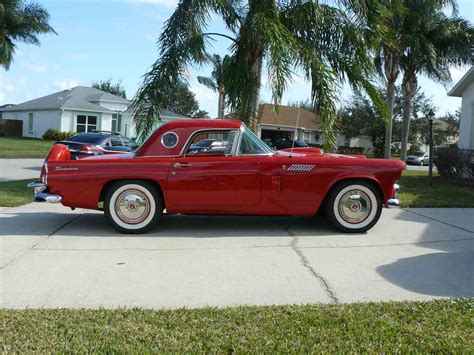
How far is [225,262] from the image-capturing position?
17.1ft

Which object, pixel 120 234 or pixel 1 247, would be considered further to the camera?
pixel 120 234

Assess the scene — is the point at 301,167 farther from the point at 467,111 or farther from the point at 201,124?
the point at 467,111

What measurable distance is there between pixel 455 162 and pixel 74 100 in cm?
3320

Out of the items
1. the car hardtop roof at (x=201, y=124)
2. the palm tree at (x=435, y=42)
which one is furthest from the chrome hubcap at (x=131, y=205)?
the palm tree at (x=435, y=42)

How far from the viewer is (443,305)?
13.1 ft

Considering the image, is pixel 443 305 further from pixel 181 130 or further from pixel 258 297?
pixel 181 130

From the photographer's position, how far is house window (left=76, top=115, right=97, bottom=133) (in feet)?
132

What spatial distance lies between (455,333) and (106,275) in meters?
3.10

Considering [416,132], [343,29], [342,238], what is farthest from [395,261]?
[416,132]

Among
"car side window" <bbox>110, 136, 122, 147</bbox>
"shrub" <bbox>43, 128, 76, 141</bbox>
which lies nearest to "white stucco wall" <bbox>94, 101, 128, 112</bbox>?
"shrub" <bbox>43, 128, 76, 141</bbox>

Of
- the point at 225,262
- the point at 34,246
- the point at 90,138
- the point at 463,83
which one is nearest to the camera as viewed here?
the point at 225,262

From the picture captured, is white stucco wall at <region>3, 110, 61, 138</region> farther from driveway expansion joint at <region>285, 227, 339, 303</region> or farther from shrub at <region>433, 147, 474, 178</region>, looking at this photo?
driveway expansion joint at <region>285, 227, 339, 303</region>

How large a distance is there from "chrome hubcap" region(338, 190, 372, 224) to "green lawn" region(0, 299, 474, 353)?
2858mm

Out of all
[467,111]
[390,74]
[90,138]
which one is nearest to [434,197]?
[467,111]
